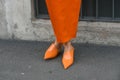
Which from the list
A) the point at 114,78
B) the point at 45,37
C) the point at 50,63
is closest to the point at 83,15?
the point at 45,37

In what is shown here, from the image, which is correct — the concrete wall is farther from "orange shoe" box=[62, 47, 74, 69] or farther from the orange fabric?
the orange fabric

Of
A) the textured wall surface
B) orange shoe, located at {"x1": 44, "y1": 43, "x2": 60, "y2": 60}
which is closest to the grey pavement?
orange shoe, located at {"x1": 44, "y1": 43, "x2": 60, "y2": 60}

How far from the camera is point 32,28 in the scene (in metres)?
5.56

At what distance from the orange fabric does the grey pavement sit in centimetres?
37

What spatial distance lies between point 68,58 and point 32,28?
3.57 ft

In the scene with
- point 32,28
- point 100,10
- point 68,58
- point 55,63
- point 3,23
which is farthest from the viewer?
point 3,23

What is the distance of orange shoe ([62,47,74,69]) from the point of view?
462cm

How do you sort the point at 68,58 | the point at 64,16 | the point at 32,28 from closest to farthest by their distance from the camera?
the point at 64,16, the point at 68,58, the point at 32,28

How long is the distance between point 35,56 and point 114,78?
1197 millimetres

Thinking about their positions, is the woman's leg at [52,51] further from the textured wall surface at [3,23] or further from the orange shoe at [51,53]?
the textured wall surface at [3,23]

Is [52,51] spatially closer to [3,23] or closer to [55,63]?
[55,63]

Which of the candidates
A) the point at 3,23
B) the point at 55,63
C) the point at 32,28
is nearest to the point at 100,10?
the point at 32,28

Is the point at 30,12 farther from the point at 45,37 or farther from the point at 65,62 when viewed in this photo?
the point at 65,62

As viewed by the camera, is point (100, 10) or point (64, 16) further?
point (100, 10)
